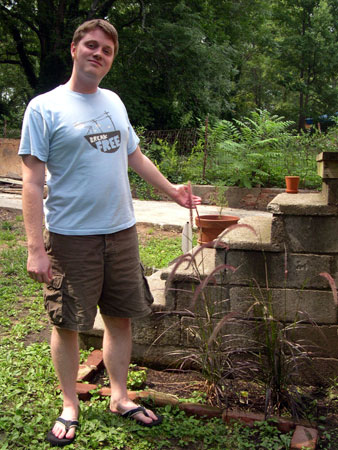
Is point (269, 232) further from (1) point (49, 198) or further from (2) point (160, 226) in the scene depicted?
(2) point (160, 226)

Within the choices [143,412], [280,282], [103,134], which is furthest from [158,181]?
[143,412]

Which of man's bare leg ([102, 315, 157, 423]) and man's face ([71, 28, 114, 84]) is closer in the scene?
man's face ([71, 28, 114, 84])

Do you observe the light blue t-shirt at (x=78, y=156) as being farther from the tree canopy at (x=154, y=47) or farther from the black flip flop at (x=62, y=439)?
the tree canopy at (x=154, y=47)

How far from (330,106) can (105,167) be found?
29428 mm

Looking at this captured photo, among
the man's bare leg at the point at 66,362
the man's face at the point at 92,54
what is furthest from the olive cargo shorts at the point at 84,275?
the man's face at the point at 92,54

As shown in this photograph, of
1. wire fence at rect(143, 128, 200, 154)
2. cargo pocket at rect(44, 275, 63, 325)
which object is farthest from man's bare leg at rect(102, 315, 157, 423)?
wire fence at rect(143, 128, 200, 154)

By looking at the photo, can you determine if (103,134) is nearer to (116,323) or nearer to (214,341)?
(116,323)

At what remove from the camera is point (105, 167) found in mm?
2109

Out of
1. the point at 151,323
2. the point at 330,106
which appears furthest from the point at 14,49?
the point at 151,323

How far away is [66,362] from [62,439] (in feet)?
1.11

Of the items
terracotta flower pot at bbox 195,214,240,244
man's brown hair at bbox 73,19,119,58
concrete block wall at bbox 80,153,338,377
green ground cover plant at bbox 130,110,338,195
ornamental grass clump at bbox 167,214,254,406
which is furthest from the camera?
green ground cover plant at bbox 130,110,338,195

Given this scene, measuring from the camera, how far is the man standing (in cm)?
203

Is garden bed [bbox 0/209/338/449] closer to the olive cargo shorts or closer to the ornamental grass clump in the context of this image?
the ornamental grass clump

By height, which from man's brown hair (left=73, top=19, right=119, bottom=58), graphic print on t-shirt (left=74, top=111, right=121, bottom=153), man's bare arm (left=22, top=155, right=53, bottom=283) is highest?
man's brown hair (left=73, top=19, right=119, bottom=58)
